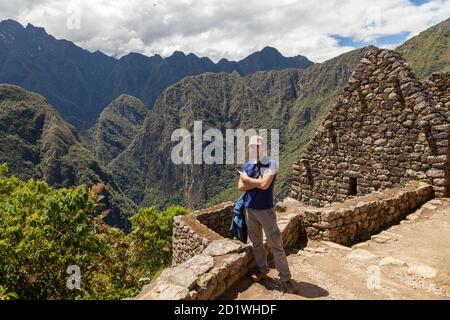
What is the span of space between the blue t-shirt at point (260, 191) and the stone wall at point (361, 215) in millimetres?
2462

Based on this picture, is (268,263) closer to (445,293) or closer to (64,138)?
(445,293)

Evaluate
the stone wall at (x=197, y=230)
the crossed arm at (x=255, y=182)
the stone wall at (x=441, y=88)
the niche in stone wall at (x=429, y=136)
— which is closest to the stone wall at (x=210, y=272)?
the crossed arm at (x=255, y=182)

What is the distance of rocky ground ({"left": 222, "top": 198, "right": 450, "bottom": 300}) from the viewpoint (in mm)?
5035

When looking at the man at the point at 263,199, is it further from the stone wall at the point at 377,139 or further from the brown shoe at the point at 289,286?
the stone wall at the point at 377,139

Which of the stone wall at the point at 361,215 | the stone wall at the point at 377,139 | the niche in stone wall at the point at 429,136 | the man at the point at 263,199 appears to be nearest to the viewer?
the man at the point at 263,199

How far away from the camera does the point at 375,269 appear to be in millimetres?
5879

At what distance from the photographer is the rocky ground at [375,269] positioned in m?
5.04

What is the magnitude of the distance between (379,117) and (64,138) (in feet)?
661

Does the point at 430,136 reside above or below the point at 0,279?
above

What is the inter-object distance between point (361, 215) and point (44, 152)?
193919mm

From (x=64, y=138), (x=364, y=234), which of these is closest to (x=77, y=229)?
(x=364, y=234)

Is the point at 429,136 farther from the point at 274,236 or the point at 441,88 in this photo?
the point at 274,236

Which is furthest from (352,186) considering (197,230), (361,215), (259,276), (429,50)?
(429,50)

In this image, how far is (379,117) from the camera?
1066cm
